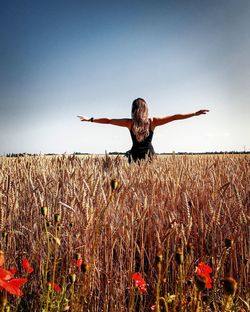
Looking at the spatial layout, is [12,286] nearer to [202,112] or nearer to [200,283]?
[200,283]

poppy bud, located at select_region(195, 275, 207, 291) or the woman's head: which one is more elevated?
the woman's head

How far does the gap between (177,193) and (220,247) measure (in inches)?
19.3

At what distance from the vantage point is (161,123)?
19.2 feet

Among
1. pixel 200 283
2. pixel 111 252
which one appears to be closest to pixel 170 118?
pixel 111 252

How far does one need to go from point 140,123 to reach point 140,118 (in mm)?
131

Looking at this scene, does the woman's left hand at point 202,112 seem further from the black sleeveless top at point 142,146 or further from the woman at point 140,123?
the black sleeveless top at point 142,146

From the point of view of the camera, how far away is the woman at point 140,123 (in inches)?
219

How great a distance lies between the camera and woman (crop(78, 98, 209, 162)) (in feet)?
18.2

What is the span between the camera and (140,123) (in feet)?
18.8

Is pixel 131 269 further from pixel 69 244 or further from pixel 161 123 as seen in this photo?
pixel 161 123

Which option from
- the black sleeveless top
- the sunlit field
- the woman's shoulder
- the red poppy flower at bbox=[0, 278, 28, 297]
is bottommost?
the sunlit field

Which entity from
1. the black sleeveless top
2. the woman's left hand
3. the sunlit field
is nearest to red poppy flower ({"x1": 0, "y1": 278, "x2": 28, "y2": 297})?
the sunlit field

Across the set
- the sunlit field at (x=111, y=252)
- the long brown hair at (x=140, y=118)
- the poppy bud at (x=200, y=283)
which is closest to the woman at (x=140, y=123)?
the long brown hair at (x=140, y=118)

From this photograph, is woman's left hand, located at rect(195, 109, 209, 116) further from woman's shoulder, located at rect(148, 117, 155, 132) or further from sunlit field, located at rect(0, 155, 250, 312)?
sunlit field, located at rect(0, 155, 250, 312)
